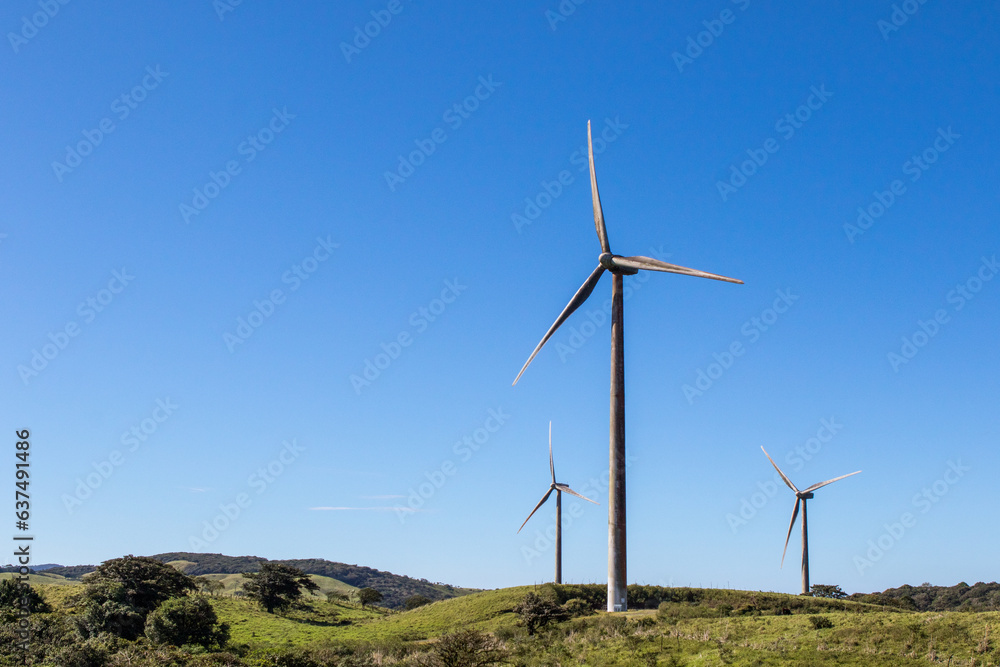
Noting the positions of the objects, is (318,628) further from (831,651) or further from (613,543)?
(831,651)

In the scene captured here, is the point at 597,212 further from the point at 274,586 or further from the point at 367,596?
the point at 367,596

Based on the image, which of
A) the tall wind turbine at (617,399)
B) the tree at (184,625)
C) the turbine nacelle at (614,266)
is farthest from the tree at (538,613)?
the turbine nacelle at (614,266)

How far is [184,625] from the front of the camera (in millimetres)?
56000

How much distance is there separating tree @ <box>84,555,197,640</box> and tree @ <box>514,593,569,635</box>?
30608 millimetres

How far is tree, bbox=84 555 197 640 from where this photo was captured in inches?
2267

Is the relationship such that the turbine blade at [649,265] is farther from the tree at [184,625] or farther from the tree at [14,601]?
the tree at [14,601]

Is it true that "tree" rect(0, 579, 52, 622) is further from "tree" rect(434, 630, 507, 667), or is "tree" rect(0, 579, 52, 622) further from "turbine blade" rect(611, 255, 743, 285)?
"turbine blade" rect(611, 255, 743, 285)

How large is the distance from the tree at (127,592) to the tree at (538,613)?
100 feet

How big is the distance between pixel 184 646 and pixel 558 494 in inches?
2476

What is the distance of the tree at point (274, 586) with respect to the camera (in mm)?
87312

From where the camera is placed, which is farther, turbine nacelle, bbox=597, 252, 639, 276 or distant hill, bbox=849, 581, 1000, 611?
distant hill, bbox=849, 581, 1000, 611

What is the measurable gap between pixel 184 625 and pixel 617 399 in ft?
125

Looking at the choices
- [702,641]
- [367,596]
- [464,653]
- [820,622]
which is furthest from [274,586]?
[820,622]

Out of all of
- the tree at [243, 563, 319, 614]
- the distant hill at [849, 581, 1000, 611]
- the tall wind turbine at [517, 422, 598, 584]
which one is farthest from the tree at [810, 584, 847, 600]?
the tree at [243, 563, 319, 614]
